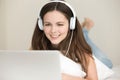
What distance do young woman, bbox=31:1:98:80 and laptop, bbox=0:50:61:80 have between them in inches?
17.2

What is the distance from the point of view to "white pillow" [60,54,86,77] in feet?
3.34

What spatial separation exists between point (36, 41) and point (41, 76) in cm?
58

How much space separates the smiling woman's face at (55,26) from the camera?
1166 mm

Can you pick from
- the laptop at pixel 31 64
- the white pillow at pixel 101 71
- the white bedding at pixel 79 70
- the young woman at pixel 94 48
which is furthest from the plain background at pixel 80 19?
the laptop at pixel 31 64

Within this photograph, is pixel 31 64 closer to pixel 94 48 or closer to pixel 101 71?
pixel 101 71

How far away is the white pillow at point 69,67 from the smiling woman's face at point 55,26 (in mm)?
174

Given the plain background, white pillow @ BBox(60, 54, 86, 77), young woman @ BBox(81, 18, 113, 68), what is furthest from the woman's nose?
the plain background

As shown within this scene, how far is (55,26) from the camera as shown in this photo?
1168 mm

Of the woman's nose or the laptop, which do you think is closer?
the laptop

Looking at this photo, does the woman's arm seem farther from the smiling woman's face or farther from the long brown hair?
the smiling woman's face

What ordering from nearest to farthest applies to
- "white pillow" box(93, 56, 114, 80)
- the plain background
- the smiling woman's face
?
the smiling woman's face → "white pillow" box(93, 56, 114, 80) → the plain background

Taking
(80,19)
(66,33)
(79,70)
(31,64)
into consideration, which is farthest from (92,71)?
(80,19)

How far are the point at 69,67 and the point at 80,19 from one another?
0.77m

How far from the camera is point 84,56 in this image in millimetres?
1225
